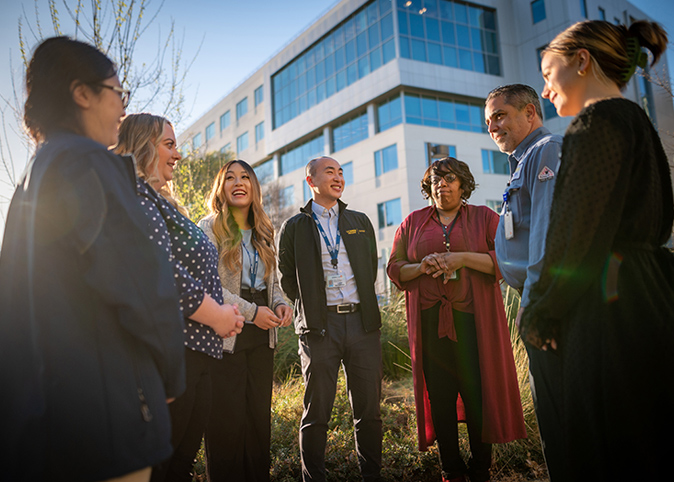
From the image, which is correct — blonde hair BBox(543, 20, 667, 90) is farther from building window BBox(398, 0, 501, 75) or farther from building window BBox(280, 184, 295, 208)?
building window BBox(280, 184, 295, 208)

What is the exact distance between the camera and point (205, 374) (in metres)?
2.48

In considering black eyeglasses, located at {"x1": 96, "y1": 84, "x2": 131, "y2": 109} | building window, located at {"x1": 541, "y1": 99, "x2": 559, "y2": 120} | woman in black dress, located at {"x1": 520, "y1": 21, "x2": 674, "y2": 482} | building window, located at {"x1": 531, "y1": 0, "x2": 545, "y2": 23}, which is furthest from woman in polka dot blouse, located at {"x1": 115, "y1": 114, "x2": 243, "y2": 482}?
building window, located at {"x1": 531, "y1": 0, "x2": 545, "y2": 23}

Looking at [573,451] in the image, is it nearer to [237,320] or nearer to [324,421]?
[237,320]

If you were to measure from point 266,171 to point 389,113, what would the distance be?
14.0 metres

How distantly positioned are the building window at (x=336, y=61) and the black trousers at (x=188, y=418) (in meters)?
28.0

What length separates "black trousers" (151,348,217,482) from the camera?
2.26 metres

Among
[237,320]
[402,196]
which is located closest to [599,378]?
[237,320]

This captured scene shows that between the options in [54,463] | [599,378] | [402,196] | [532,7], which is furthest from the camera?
[532,7]

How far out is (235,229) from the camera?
3.72 m

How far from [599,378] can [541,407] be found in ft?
1.50

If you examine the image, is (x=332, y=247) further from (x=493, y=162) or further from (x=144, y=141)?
(x=493, y=162)

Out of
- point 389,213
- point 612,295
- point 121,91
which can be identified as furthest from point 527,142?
point 389,213

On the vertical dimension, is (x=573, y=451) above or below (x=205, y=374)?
below

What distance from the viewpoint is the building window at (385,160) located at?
28516 millimetres
